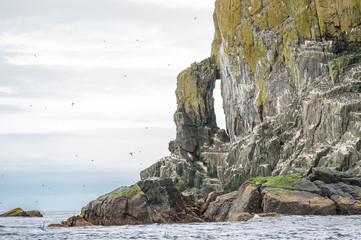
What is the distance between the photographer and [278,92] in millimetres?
106375

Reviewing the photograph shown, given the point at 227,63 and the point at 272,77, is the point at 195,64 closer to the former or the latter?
the point at 227,63

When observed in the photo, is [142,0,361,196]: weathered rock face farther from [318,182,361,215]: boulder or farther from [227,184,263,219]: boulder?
[227,184,263,219]: boulder

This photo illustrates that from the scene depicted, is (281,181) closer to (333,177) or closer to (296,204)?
(296,204)

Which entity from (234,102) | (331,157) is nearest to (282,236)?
(331,157)

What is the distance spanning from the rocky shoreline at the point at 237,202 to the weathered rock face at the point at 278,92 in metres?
13.5

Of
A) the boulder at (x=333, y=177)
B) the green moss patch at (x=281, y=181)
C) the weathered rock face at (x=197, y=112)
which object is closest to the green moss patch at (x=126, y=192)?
the green moss patch at (x=281, y=181)

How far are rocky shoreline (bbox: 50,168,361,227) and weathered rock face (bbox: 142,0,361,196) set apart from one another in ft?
44.4

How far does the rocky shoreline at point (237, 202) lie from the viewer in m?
51.3

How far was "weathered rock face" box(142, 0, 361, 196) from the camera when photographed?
7812cm

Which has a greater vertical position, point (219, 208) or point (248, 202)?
point (248, 202)

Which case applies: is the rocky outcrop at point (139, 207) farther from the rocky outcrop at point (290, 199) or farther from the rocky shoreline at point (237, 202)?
the rocky outcrop at point (290, 199)

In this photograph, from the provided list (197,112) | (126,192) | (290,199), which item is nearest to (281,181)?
(290,199)

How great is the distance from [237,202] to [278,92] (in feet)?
181

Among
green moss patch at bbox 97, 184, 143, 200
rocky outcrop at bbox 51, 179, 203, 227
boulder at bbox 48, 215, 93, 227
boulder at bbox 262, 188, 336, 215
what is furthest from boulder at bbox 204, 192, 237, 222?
boulder at bbox 48, 215, 93, 227
